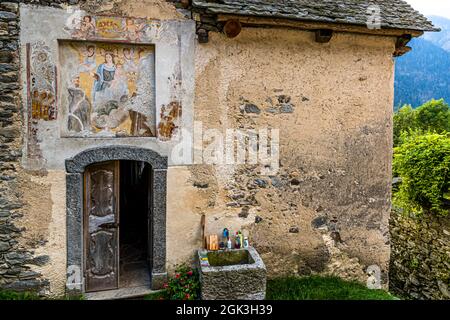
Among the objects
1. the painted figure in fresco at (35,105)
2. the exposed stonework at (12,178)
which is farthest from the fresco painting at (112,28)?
the painted figure in fresco at (35,105)

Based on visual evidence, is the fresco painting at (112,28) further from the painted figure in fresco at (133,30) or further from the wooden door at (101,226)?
the wooden door at (101,226)

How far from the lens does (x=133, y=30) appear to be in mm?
4391

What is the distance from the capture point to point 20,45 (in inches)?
160

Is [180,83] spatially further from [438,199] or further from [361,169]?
[438,199]

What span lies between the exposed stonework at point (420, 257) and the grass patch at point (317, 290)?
8.34ft

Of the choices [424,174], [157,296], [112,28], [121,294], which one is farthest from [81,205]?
[424,174]

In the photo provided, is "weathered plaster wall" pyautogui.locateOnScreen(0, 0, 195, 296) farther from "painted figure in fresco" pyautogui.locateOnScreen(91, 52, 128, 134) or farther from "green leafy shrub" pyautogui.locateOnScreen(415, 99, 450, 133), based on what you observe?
"green leafy shrub" pyautogui.locateOnScreen(415, 99, 450, 133)

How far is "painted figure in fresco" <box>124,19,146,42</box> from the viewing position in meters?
4.37

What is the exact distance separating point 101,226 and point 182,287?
1.40m

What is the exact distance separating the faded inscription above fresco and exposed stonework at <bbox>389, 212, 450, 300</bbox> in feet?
20.7

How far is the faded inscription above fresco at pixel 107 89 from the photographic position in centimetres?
435

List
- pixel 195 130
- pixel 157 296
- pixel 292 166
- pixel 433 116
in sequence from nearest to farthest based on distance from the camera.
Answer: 1. pixel 157 296
2. pixel 195 130
3. pixel 292 166
4. pixel 433 116

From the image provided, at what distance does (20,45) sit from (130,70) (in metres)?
1.30

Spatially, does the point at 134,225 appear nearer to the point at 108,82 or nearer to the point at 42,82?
the point at 108,82
